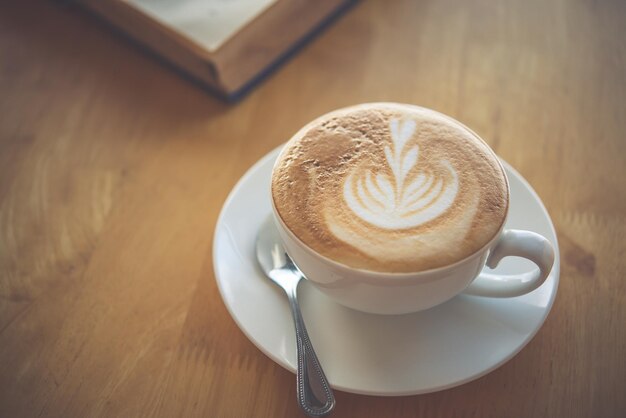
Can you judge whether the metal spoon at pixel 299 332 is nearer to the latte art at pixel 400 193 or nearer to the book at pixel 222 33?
the latte art at pixel 400 193

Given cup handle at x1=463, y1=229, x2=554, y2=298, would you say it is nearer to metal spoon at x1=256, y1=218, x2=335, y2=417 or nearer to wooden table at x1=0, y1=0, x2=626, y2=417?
wooden table at x1=0, y1=0, x2=626, y2=417

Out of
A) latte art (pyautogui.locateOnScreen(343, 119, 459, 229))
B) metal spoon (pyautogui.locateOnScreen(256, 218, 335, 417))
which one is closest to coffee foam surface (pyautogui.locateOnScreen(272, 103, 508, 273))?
latte art (pyautogui.locateOnScreen(343, 119, 459, 229))

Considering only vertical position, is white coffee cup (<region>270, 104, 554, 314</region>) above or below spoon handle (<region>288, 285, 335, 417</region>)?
above

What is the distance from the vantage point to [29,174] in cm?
85

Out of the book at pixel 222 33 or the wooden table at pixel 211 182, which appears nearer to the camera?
the wooden table at pixel 211 182

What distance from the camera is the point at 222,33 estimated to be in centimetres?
87

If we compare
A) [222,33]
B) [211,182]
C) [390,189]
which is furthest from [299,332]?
[222,33]

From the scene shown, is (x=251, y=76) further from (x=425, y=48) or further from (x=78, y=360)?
(x=78, y=360)

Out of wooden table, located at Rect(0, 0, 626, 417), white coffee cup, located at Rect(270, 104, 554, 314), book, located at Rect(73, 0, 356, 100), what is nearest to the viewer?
white coffee cup, located at Rect(270, 104, 554, 314)

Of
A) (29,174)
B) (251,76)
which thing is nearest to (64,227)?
Result: (29,174)

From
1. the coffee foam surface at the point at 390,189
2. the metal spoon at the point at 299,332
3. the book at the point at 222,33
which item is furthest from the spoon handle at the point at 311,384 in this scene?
the book at the point at 222,33

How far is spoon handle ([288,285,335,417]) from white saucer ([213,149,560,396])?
0.4 inches

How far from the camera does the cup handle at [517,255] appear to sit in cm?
55

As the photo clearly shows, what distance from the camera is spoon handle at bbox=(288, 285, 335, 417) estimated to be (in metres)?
0.54
